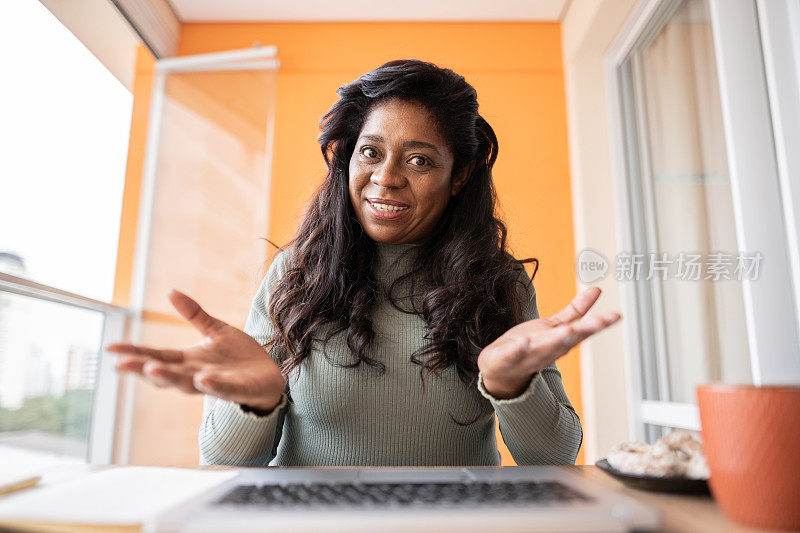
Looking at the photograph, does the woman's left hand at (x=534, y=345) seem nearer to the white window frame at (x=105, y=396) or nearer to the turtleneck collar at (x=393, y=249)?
the turtleneck collar at (x=393, y=249)

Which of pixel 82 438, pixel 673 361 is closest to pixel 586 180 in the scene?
pixel 673 361

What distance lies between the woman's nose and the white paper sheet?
69cm

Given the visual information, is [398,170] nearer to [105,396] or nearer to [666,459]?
[666,459]

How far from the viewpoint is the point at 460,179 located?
141cm

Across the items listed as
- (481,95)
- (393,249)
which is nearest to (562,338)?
(393,249)

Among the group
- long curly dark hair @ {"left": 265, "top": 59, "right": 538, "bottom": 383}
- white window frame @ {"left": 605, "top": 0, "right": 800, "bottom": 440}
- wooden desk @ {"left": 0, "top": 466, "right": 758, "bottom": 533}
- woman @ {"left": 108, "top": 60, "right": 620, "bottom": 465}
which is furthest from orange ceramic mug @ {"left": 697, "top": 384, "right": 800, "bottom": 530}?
white window frame @ {"left": 605, "top": 0, "right": 800, "bottom": 440}

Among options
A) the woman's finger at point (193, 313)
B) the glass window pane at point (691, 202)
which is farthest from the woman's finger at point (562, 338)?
the glass window pane at point (691, 202)

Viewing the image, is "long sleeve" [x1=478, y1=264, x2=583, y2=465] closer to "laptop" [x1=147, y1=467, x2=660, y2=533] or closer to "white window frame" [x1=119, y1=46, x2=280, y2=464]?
"laptop" [x1=147, y1=467, x2=660, y2=533]

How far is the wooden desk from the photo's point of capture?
49 centimetres

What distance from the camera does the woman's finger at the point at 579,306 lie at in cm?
75

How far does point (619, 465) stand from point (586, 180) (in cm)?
220

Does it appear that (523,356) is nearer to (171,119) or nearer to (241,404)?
(241,404)

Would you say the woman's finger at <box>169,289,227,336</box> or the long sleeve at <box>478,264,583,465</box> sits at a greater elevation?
the woman's finger at <box>169,289,227,336</box>

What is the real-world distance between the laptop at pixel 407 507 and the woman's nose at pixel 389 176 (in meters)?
0.69
